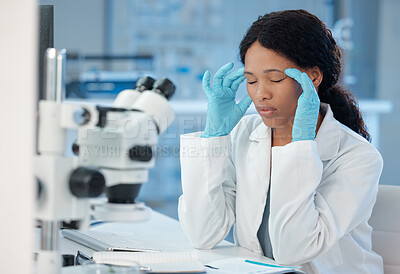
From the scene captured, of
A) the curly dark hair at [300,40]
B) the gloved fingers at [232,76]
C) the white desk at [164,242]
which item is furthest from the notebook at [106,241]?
the curly dark hair at [300,40]

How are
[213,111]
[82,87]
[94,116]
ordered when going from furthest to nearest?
[82,87]
[213,111]
[94,116]

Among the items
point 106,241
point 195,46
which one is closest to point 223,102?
point 106,241

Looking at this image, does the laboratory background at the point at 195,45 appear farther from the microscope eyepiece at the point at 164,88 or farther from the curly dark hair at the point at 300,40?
the microscope eyepiece at the point at 164,88

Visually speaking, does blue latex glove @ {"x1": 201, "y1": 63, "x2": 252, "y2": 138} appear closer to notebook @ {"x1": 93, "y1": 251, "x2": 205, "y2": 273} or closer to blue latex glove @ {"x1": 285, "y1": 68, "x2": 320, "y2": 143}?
blue latex glove @ {"x1": 285, "y1": 68, "x2": 320, "y2": 143}

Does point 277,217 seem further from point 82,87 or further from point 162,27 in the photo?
point 162,27

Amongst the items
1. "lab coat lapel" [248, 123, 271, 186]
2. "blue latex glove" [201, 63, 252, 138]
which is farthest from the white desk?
"blue latex glove" [201, 63, 252, 138]

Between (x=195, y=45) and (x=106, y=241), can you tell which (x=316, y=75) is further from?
(x=195, y=45)

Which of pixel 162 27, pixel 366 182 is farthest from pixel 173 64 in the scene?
pixel 366 182

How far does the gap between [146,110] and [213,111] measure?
2.39ft

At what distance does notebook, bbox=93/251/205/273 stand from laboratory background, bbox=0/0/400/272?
2823 mm

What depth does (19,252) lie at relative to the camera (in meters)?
0.64

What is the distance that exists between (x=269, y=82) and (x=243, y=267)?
570 millimetres

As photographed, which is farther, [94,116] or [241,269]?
[241,269]

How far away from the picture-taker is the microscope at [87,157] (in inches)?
29.9
